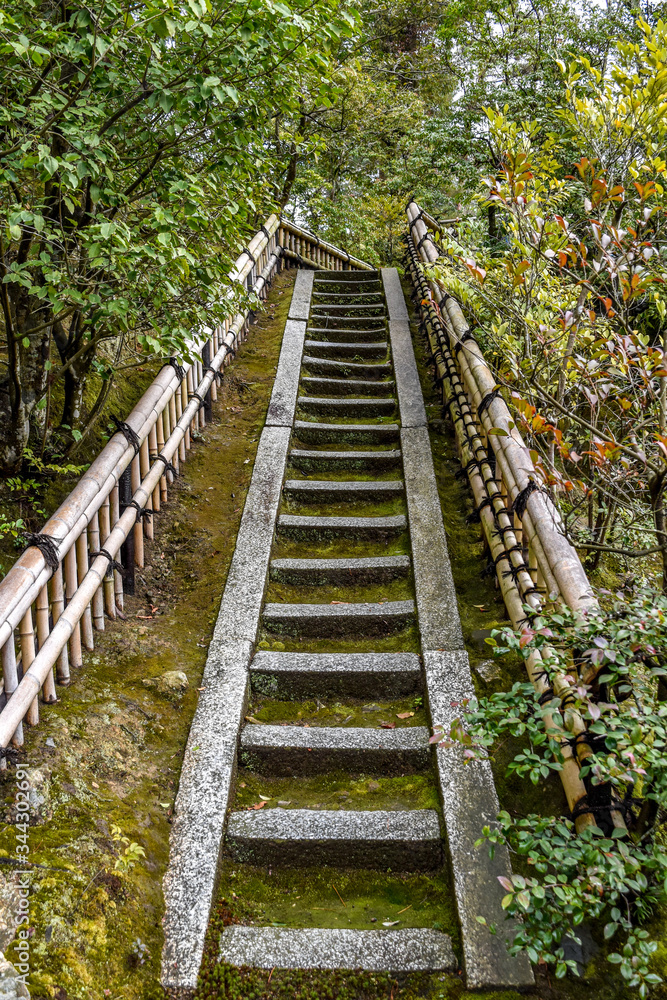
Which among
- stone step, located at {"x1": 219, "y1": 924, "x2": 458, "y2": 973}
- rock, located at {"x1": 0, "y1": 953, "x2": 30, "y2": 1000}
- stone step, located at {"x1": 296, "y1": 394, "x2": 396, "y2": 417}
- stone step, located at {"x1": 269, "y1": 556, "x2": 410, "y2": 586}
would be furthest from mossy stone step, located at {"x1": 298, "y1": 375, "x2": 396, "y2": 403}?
rock, located at {"x1": 0, "y1": 953, "x2": 30, "y2": 1000}

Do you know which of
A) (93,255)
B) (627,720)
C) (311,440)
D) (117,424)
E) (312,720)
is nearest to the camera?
(627,720)

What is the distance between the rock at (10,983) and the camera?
5.64ft

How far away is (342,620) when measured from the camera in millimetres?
3521

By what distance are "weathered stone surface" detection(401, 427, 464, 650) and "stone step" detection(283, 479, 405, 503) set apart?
0.45 feet

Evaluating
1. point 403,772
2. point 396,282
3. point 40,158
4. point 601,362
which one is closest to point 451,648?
point 403,772

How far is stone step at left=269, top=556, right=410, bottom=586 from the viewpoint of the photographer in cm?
385

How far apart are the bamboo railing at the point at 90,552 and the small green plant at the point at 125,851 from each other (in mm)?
455

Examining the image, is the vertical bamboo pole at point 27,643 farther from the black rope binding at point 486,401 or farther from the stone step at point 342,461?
the stone step at point 342,461

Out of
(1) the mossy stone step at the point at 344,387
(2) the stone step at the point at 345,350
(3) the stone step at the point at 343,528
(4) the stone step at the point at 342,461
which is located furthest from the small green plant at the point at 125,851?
(2) the stone step at the point at 345,350

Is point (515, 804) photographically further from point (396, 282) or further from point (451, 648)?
point (396, 282)

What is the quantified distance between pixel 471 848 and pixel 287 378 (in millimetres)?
4133

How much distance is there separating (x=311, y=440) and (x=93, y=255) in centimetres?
283

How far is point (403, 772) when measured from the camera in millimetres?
2865

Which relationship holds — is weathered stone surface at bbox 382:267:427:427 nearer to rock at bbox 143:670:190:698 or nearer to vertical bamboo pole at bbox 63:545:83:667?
rock at bbox 143:670:190:698
